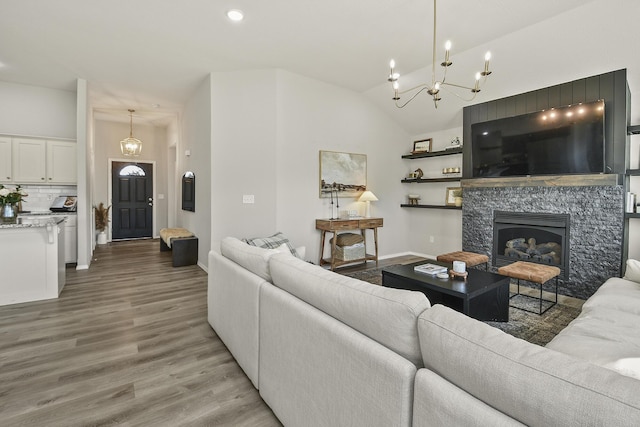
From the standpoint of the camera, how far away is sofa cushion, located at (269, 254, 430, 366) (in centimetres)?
105

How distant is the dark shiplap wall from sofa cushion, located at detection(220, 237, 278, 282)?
13.1 ft

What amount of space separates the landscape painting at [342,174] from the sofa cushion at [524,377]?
4223 mm

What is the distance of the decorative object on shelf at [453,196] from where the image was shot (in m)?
5.46

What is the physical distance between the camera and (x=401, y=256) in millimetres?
6102

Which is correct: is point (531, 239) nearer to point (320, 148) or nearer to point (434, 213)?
point (434, 213)

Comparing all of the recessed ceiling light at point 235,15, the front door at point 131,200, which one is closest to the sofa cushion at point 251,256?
the recessed ceiling light at point 235,15

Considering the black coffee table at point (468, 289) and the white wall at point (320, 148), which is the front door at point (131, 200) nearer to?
the white wall at point (320, 148)

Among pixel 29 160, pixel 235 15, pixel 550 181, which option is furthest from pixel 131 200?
pixel 550 181

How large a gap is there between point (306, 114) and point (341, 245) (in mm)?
2135

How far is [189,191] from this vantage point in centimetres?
578

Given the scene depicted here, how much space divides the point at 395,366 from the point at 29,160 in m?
6.46

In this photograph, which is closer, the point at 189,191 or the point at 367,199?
the point at 367,199

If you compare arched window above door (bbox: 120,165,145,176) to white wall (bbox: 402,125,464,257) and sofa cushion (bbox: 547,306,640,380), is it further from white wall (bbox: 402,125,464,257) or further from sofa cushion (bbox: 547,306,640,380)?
sofa cushion (bbox: 547,306,640,380)

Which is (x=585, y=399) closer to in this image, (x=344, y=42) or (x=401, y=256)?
(x=344, y=42)
